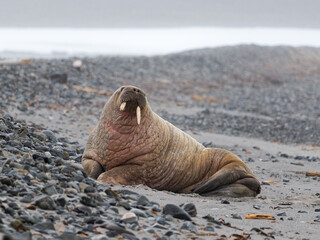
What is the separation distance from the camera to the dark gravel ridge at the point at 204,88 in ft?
46.9

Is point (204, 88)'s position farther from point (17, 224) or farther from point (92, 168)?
point (17, 224)

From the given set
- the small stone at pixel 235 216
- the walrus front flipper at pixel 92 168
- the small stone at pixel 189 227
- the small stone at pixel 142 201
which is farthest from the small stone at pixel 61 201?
the walrus front flipper at pixel 92 168

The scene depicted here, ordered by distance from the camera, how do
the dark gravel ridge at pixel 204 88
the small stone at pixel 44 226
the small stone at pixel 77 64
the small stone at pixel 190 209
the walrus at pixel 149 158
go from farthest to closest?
the small stone at pixel 77 64, the dark gravel ridge at pixel 204 88, the walrus at pixel 149 158, the small stone at pixel 190 209, the small stone at pixel 44 226

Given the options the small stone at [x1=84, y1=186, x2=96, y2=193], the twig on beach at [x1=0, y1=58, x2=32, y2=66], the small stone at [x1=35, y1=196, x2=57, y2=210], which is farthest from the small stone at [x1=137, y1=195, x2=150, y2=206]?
the twig on beach at [x1=0, y1=58, x2=32, y2=66]

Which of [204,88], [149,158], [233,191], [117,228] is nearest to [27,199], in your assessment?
[117,228]

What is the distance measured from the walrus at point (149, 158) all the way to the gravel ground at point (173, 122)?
0.26 meters

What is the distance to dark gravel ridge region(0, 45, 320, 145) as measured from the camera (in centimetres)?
1429

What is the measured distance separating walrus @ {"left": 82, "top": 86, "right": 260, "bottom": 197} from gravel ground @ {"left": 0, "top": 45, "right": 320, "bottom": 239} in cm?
26

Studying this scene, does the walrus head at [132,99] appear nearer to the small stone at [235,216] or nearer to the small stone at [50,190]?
the small stone at [235,216]

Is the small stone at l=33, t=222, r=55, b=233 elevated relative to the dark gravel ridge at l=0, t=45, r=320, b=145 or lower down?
lower down

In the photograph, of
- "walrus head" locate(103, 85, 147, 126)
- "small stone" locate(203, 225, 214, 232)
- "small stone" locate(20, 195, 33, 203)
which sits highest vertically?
"walrus head" locate(103, 85, 147, 126)

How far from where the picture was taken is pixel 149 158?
272 inches

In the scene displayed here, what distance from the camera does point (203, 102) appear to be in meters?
18.7

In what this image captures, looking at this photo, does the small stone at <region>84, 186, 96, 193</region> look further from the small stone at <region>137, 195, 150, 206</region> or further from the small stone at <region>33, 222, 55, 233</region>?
the small stone at <region>33, 222, 55, 233</region>
